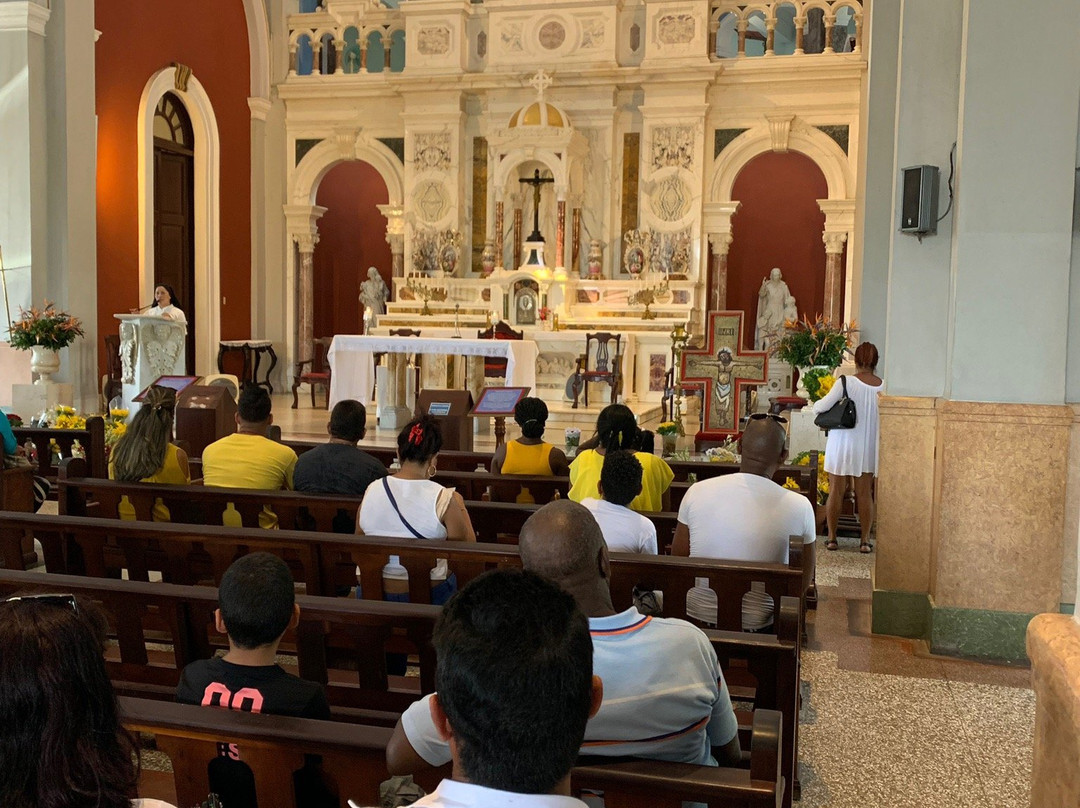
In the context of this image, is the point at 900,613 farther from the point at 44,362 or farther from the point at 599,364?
the point at 44,362

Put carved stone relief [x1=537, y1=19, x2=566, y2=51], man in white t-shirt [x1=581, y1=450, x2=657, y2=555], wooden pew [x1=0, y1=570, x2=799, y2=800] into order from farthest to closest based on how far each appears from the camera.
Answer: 1. carved stone relief [x1=537, y1=19, x2=566, y2=51]
2. man in white t-shirt [x1=581, y1=450, x2=657, y2=555]
3. wooden pew [x1=0, y1=570, x2=799, y2=800]

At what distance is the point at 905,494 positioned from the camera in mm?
5082

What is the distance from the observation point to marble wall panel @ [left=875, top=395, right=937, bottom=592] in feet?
16.4

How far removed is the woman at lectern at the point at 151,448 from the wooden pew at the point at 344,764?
288 centimetres

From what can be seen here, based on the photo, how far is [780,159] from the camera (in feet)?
57.0

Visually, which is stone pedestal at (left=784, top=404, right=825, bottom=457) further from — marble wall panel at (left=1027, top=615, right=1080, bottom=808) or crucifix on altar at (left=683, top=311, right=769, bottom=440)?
marble wall panel at (left=1027, top=615, right=1080, bottom=808)

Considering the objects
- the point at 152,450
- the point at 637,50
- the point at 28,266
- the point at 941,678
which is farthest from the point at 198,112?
the point at 941,678

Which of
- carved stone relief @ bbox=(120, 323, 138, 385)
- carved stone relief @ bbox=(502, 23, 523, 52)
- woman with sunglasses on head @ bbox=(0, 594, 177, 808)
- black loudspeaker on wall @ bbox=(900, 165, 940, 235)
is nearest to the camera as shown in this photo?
woman with sunglasses on head @ bbox=(0, 594, 177, 808)

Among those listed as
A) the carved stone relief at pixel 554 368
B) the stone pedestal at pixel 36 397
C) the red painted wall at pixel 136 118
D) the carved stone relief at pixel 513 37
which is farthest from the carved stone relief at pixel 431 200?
the stone pedestal at pixel 36 397

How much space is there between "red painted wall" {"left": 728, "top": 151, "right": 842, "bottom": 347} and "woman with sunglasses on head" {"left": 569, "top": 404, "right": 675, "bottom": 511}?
13.0 m

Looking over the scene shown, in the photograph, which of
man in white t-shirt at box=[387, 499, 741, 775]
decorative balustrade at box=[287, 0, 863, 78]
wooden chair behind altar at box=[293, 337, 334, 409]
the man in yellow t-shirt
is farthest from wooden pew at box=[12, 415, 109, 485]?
decorative balustrade at box=[287, 0, 863, 78]

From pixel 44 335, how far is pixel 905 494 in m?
9.03

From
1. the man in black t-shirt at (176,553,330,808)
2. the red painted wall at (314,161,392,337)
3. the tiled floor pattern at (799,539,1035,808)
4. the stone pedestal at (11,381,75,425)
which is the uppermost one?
the red painted wall at (314,161,392,337)

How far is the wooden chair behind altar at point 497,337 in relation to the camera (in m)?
12.6
